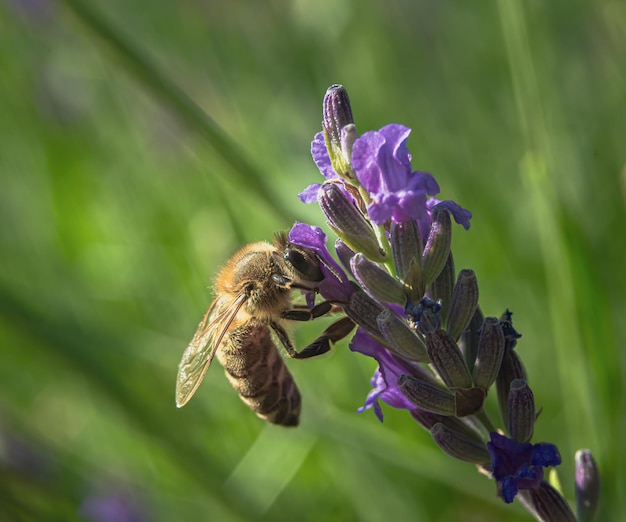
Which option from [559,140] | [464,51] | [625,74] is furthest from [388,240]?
[464,51]

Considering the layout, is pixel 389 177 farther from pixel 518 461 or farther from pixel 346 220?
pixel 518 461

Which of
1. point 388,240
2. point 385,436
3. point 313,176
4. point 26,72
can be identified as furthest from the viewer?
point 26,72

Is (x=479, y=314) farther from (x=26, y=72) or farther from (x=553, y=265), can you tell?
(x=26, y=72)

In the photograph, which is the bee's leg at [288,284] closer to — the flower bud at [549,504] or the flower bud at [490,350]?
the flower bud at [490,350]

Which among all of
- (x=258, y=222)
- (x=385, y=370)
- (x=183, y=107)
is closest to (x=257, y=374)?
(x=385, y=370)

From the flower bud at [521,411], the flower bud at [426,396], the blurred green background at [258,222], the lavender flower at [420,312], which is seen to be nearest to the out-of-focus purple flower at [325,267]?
the lavender flower at [420,312]

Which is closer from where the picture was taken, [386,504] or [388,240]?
[388,240]
